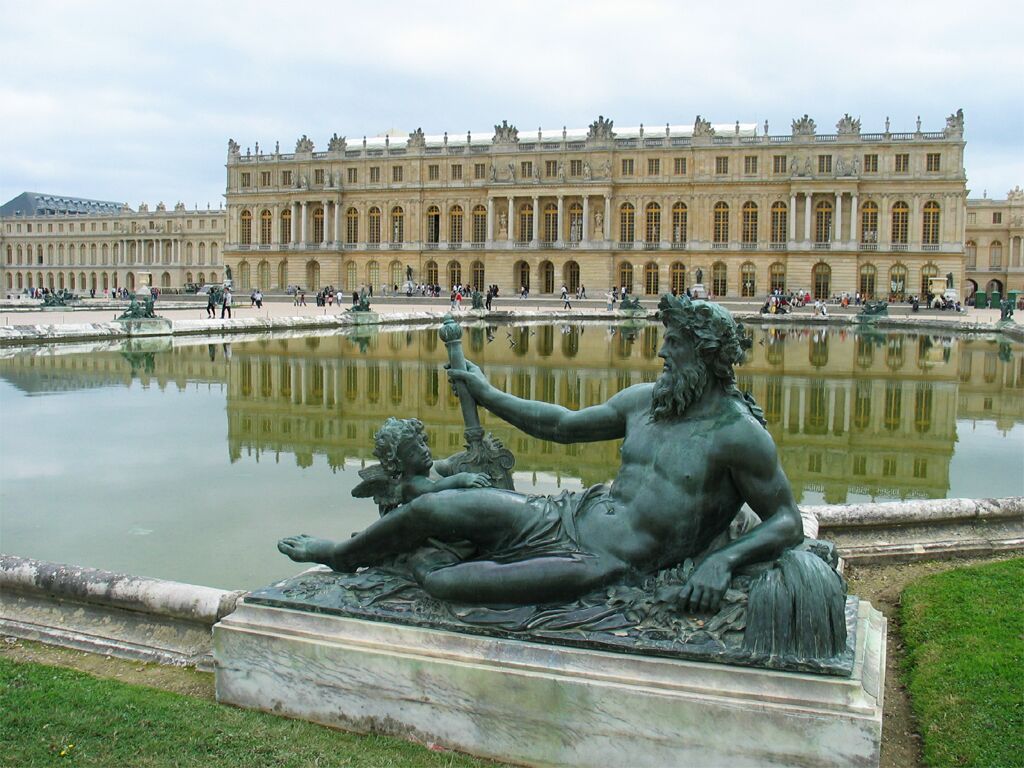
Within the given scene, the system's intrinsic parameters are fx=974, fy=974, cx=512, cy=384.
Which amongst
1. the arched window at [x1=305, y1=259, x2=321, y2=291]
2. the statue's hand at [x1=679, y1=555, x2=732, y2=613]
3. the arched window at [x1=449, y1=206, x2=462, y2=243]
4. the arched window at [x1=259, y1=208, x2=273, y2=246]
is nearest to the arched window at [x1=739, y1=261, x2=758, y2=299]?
the arched window at [x1=449, y1=206, x2=462, y2=243]

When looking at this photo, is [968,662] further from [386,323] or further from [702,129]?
[702,129]

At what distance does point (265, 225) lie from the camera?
74.9m

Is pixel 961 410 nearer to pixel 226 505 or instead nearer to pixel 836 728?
pixel 226 505

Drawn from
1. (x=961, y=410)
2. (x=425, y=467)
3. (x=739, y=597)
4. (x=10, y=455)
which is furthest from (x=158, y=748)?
(x=961, y=410)

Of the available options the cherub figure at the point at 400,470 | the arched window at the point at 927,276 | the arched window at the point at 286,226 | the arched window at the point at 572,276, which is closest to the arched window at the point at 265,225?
the arched window at the point at 286,226

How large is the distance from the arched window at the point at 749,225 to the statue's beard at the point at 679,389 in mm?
63563

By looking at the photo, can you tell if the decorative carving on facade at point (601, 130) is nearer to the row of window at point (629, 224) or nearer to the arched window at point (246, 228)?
the row of window at point (629, 224)

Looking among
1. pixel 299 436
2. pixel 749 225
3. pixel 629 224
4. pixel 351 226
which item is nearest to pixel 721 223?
pixel 749 225

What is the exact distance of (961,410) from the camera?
13836mm

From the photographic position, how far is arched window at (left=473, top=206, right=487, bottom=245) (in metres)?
69.9

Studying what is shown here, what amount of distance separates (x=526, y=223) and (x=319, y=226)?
16.3 metres

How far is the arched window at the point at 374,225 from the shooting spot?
7206 centimetres

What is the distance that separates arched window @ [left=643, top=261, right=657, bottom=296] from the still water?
44558 millimetres

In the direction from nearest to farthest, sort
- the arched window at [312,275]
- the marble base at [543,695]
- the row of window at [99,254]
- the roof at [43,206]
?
the marble base at [543,695] < the arched window at [312,275] < the row of window at [99,254] < the roof at [43,206]
